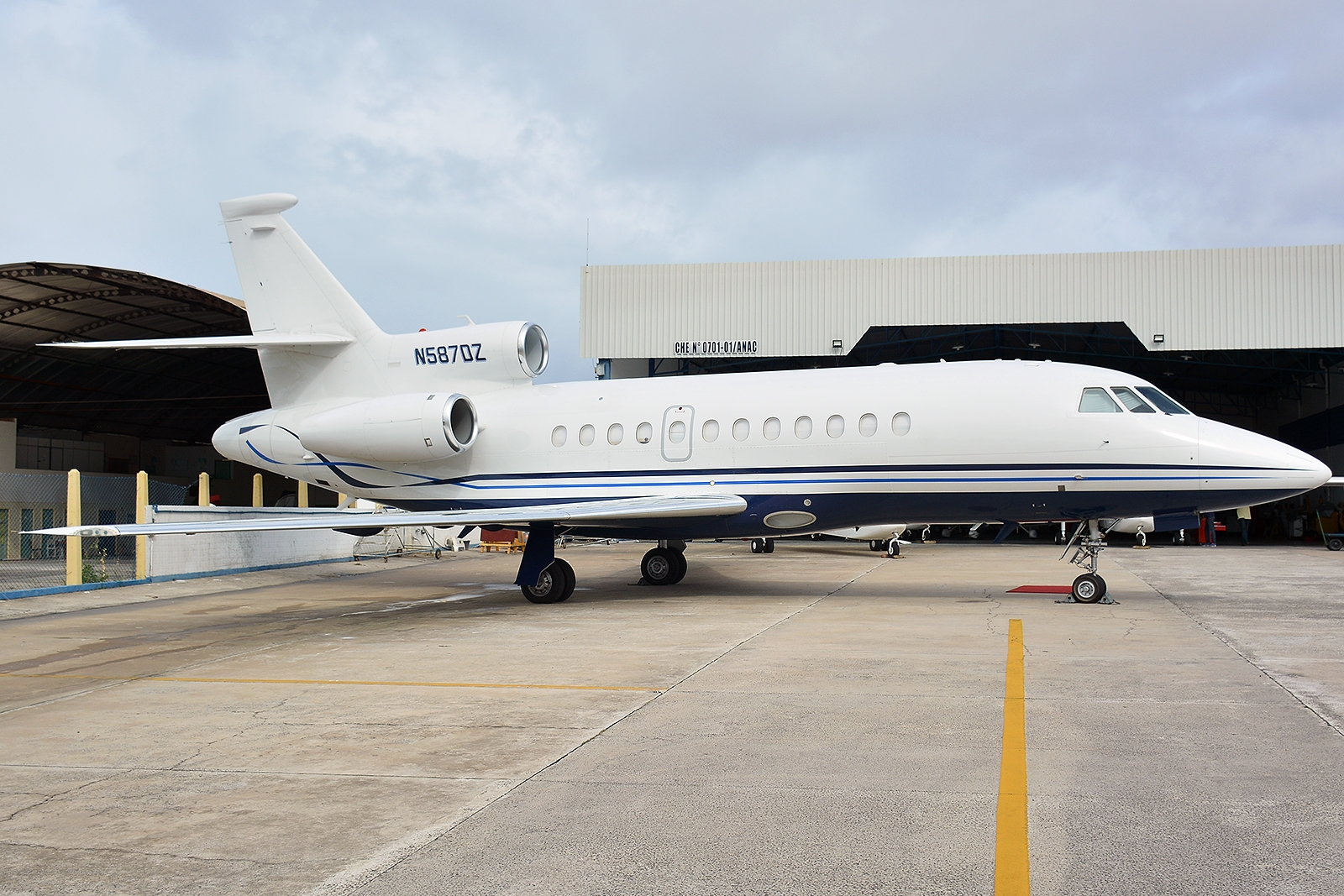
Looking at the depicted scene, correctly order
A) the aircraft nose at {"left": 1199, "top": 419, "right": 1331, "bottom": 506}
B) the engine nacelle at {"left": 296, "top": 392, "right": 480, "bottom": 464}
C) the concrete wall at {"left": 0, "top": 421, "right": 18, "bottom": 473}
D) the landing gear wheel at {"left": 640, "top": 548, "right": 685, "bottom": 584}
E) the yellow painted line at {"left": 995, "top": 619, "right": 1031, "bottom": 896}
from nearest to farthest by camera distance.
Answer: the yellow painted line at {"left": 995, "top": 619, "right": 1031, "bottom": 896}
the aircraft nose at {"left": 1199, "top": 419, "right": 1331, "bottom": 506}
the engine nacelle at {"left": 296, "top": 392, "right": 480, "bottom": 464}
the landing gear wheel at {"left": 640, "top": 548, "right": 685, "bottom": 584}
the concrete wall at {"left": 0, "top": 421, "right": 18, "bottom": 473}

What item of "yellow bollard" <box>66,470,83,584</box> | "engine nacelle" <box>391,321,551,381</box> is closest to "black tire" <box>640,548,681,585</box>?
"engine nacelle" <box>391,321,551,381</box>

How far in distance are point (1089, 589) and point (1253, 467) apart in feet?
8.35

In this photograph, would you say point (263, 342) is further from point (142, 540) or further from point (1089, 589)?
point (1089, 589)

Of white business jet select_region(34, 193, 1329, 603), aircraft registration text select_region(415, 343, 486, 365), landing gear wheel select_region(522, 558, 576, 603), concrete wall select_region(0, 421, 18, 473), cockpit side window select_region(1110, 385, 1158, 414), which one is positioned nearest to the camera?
white business jet select_region(34, 193, 1329, 603)

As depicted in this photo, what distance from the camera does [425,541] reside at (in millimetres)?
30172

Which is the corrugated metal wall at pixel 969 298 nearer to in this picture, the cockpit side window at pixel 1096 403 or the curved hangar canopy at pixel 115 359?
the curved hangar canopy at pixel 115 359

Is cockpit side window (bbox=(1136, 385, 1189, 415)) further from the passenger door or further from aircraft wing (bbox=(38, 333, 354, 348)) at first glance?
aircraft wing (bbox=(38, 333, 354, 348))

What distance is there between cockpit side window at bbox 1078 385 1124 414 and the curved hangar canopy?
2124cm

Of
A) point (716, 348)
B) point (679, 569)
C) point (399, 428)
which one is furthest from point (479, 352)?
point (716, 348)

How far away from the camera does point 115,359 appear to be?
112ft

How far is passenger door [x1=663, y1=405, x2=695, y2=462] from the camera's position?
587 inches

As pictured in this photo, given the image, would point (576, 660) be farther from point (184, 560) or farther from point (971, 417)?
point (184, 560)

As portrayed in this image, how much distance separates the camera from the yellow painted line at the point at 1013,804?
3.63 meters

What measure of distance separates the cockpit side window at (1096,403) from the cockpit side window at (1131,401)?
0.11 metres
